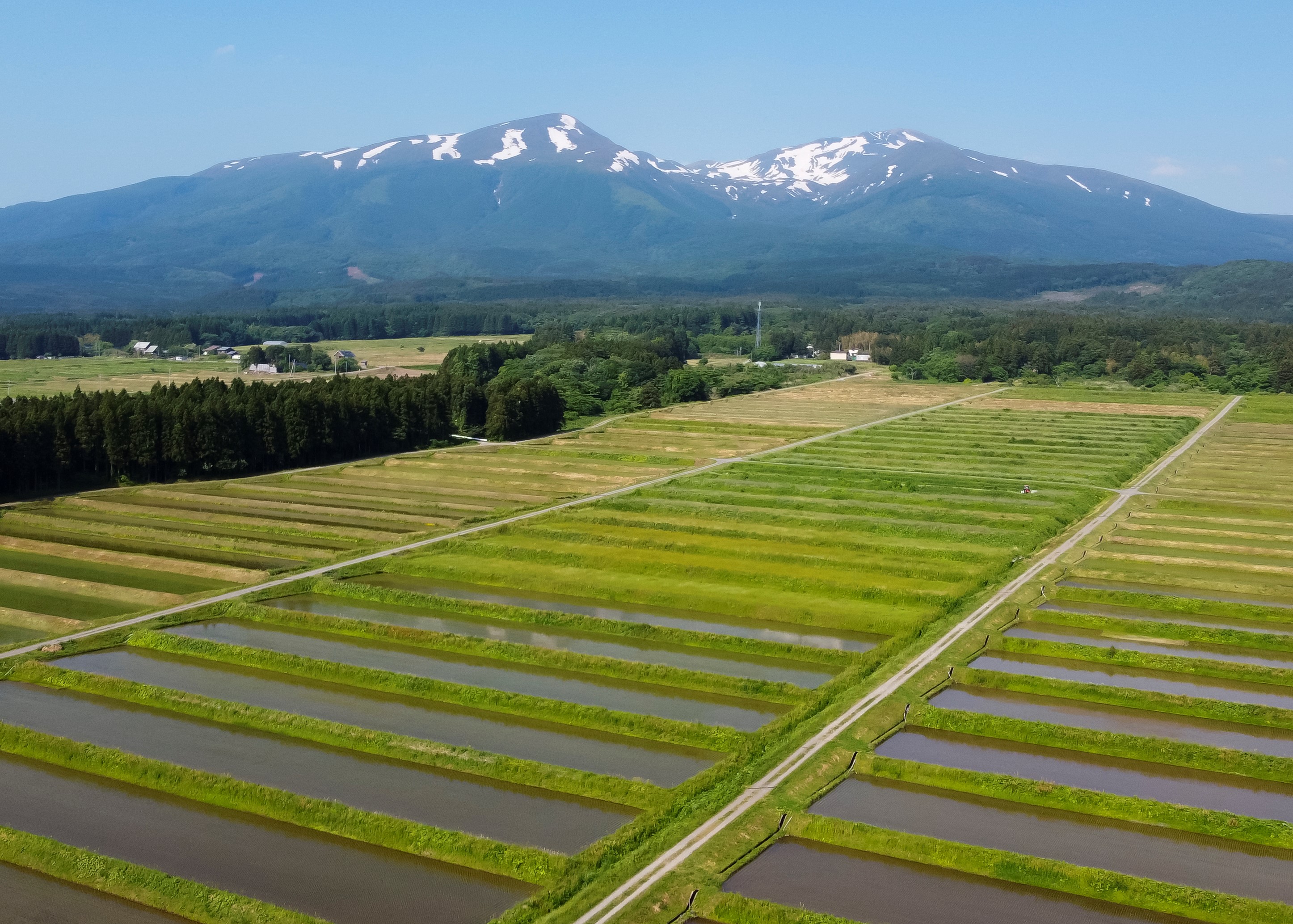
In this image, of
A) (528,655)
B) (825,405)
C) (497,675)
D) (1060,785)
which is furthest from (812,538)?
(825,405)

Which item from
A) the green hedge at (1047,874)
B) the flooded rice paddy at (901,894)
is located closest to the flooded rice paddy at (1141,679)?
the green hedge at (1047,874)

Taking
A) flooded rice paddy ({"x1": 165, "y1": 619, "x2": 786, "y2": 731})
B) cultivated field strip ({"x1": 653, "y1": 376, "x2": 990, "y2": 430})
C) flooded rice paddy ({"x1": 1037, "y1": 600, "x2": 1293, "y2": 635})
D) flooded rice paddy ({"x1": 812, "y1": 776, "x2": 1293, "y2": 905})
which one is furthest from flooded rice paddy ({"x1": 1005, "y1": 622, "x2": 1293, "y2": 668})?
cultivated field strip ({"x1": 653, "y1": 376, "x2": 990, "y2": 430})

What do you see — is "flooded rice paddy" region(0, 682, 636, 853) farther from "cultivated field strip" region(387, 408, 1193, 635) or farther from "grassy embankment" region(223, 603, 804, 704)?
"cultivated field strip" region(387, 408, 1193, 635)

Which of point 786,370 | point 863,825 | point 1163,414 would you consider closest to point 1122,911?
point 863,825

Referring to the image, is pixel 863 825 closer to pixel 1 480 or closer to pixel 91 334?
pixel 1 480

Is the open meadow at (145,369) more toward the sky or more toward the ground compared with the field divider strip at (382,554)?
more toward the sky

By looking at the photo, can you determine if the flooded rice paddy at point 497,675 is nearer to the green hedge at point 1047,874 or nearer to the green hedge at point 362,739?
the green hedge at point 362,739

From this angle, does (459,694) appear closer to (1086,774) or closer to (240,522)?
(1086,774)
